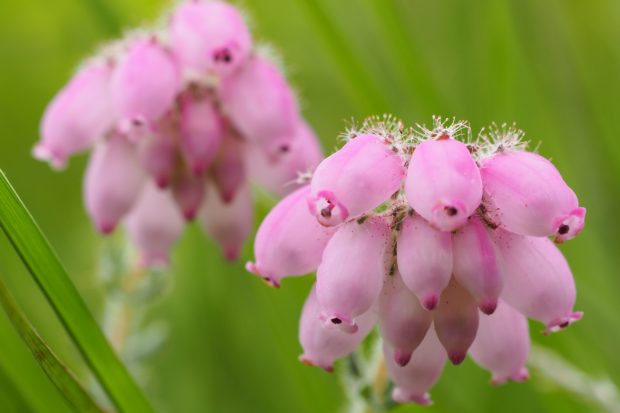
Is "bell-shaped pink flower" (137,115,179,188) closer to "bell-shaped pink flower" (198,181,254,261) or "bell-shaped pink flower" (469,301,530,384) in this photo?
"bell-shaped pink flower" (198,181,254,261)

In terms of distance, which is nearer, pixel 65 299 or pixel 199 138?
pixel 65 299

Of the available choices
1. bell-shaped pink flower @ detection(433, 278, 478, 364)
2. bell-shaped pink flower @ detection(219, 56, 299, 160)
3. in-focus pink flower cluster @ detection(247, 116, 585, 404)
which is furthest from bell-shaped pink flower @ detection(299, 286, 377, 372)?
bell-shaped pink flower @ detection(219, 56, 299, 160)

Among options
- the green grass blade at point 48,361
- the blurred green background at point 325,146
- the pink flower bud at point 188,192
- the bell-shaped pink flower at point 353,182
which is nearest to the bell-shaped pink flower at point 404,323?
the bell-shaped pink flower at point 353,182

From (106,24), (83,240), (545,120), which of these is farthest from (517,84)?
(83,240)

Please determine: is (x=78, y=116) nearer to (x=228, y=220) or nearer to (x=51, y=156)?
(x=51, y=156)

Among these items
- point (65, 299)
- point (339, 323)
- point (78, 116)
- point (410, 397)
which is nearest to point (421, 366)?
point (410, 397)

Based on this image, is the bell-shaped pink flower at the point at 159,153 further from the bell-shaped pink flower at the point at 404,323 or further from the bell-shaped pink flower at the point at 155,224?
the bell-shaped pink flower at the point at 404,323
